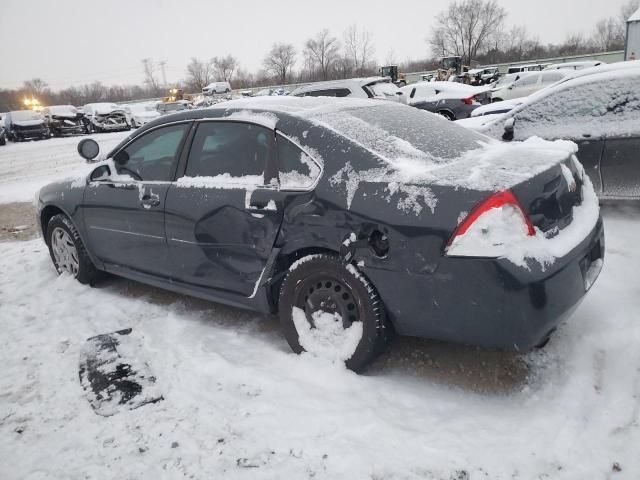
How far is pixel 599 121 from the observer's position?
532 centimetres

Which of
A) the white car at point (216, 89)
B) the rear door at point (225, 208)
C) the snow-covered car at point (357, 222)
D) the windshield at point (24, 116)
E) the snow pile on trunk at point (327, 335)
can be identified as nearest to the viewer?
the snow-covered car at point (357, 222)

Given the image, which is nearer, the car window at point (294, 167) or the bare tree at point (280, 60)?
the car window at point (294, 167)

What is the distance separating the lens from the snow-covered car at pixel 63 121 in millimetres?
24516

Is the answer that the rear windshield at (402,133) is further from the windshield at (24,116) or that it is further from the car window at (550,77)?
the windshield at (24,116)

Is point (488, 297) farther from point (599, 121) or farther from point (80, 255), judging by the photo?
point (599, 121)

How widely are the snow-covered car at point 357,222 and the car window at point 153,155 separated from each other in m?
0.01

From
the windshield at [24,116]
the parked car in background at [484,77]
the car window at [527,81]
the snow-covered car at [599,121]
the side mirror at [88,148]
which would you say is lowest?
the parked car in background at [484,77]

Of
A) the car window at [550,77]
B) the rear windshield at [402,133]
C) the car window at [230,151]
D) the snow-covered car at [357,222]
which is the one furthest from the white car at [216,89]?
the rear windshield at [402,133]

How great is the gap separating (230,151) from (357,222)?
45.7 inches

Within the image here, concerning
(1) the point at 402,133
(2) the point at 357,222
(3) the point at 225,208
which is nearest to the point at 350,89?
(1) the point at 402,133

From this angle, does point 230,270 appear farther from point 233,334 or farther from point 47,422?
point 47,422

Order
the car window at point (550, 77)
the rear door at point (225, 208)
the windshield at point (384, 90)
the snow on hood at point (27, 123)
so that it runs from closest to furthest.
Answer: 1. the rear door at point (225, 208)
2. the windshield at point (384, 90)
3. the car window at point (550, 77)
4. the snow on hood at point (27, 123)

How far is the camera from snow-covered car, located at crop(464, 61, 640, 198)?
16.6 ft

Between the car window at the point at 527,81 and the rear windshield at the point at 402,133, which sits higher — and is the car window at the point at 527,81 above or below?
below
